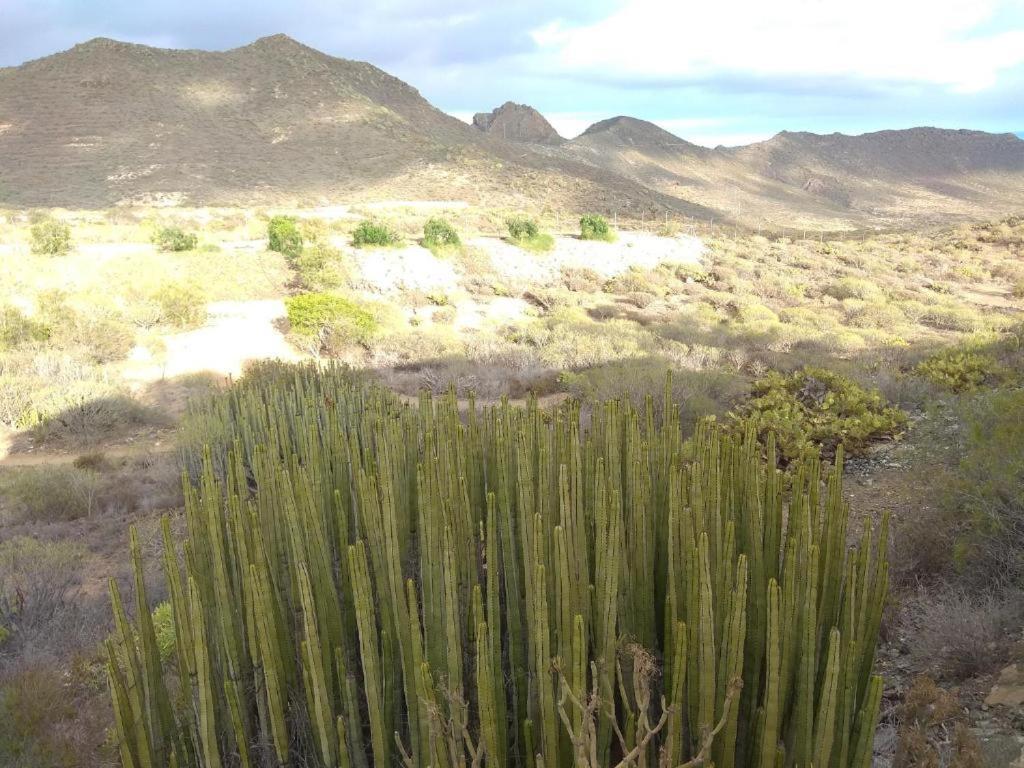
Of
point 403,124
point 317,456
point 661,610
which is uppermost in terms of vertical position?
point 403,124

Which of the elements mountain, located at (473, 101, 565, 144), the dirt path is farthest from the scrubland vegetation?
mountain, located at (473, 101, 565, 144)

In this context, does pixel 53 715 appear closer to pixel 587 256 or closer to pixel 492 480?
pixel 492 480

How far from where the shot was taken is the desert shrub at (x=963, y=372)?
Result: 9.73 metres

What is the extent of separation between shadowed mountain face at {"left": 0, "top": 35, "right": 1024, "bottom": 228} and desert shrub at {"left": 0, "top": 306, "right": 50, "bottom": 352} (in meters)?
24.8

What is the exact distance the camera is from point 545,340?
50.0 ft

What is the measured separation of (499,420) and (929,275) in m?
25.1

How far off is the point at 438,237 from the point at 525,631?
20.4 metres

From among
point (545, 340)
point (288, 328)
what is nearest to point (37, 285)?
point (288, 328)

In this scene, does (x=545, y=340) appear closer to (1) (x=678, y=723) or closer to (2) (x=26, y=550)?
(2) (x=26, y=550)

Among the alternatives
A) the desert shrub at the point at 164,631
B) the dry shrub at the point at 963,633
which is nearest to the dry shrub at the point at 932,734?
the dry shrub at the point at 963,633

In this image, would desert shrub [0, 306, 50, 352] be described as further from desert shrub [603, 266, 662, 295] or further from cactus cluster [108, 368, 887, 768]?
desert shrub [603, 266, 662, 295]

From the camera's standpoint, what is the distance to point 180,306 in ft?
51.4

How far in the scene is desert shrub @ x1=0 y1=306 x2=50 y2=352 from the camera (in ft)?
44.1

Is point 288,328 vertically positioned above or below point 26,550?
above
